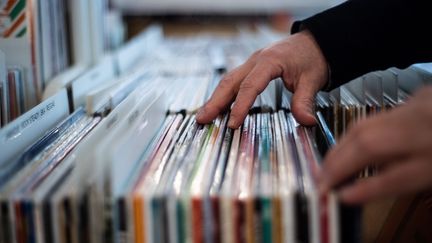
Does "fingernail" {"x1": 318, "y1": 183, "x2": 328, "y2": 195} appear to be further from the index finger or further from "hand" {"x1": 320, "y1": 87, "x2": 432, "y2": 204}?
the index finger

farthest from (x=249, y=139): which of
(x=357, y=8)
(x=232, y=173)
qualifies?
(x=357, y=8)

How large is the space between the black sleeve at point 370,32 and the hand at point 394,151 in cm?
37

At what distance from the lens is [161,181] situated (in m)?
0.71

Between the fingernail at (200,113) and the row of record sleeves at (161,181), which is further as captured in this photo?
the fingernail at (200,113)

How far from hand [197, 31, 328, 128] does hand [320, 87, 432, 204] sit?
306mm

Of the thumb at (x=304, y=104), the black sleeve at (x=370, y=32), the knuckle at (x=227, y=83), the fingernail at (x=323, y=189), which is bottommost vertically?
the fingernail at (x=323, y=189)

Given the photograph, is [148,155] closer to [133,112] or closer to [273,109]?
[133,112]

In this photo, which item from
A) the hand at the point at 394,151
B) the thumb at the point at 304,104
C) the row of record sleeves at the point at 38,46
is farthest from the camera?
the row of record sleeves at the point at 38,46

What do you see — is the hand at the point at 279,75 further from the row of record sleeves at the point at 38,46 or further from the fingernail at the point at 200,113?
the row of record sleeves at the point at 38,46

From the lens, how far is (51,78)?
4.18 ft

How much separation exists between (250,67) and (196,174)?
12.9 inches

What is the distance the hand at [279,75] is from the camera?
950 mm

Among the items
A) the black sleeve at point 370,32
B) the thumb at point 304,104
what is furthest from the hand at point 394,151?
the black sleeve at point 370,32

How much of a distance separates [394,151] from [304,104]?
0.34 m
